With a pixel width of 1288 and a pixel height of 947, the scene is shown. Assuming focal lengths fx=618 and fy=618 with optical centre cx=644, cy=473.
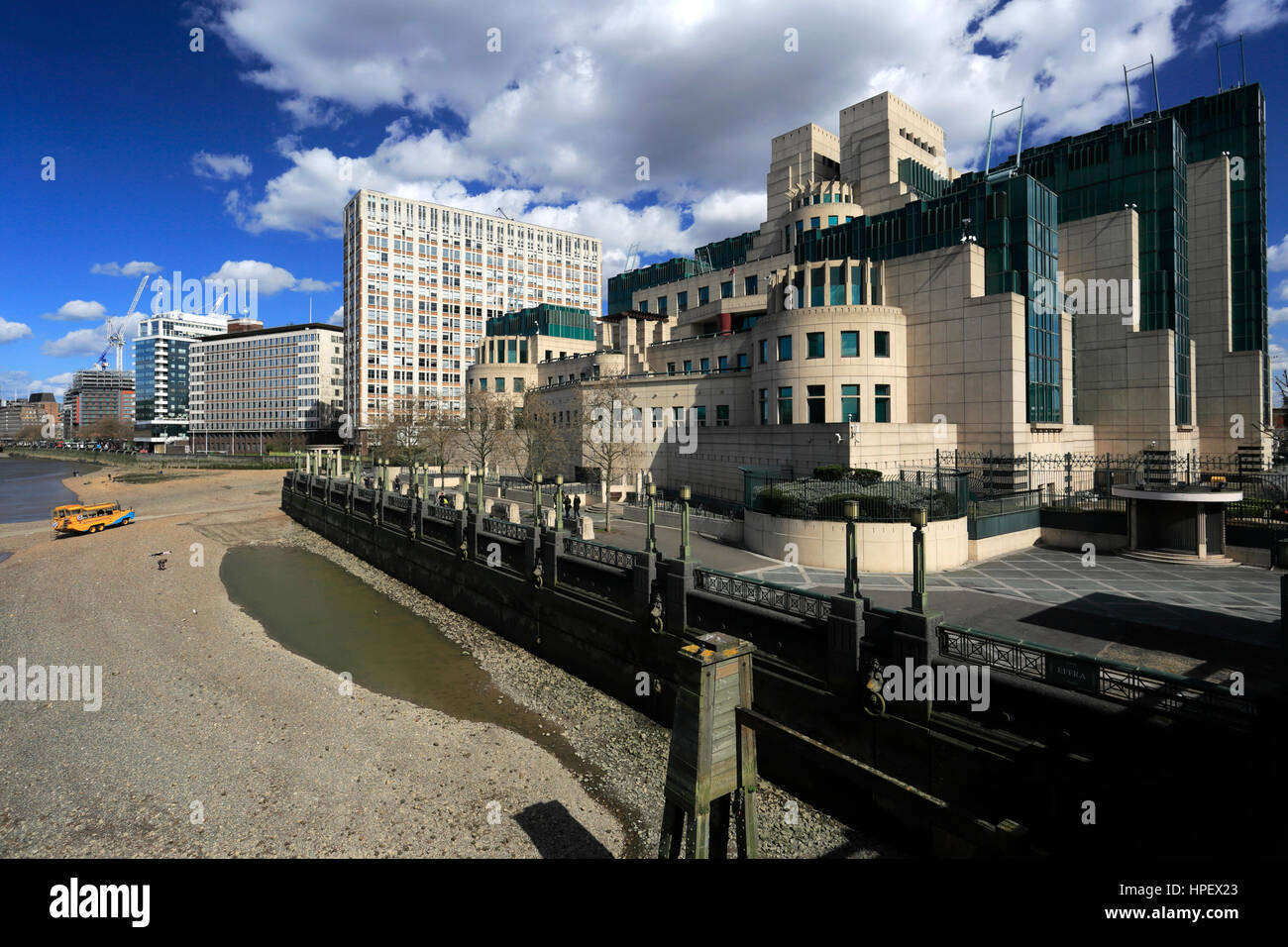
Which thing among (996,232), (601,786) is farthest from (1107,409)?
(601,786)

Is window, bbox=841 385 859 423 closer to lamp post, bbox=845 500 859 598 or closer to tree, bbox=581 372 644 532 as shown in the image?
tree, bbox=581 372 644 532

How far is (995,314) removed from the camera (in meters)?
38.2

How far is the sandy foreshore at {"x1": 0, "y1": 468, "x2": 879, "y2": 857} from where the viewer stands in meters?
12.5

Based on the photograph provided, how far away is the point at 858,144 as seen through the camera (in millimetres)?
60438

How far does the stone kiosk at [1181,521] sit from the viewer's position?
23.7 m

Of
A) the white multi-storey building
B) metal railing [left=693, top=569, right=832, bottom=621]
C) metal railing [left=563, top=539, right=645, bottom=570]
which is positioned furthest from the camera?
the white multi-storey building

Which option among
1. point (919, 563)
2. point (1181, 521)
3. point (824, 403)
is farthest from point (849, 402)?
point (919, 563)

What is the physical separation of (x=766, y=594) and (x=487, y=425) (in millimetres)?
51954

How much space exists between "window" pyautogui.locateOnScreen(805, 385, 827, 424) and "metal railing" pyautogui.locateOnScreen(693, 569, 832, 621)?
24.5 metres

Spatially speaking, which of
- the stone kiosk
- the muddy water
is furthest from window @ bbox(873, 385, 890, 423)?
the muddy water

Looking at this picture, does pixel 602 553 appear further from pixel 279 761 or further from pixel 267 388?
pixel 267 388

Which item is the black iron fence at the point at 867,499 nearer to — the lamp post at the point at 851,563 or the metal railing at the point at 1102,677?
the lamp post at the point at 851,563
